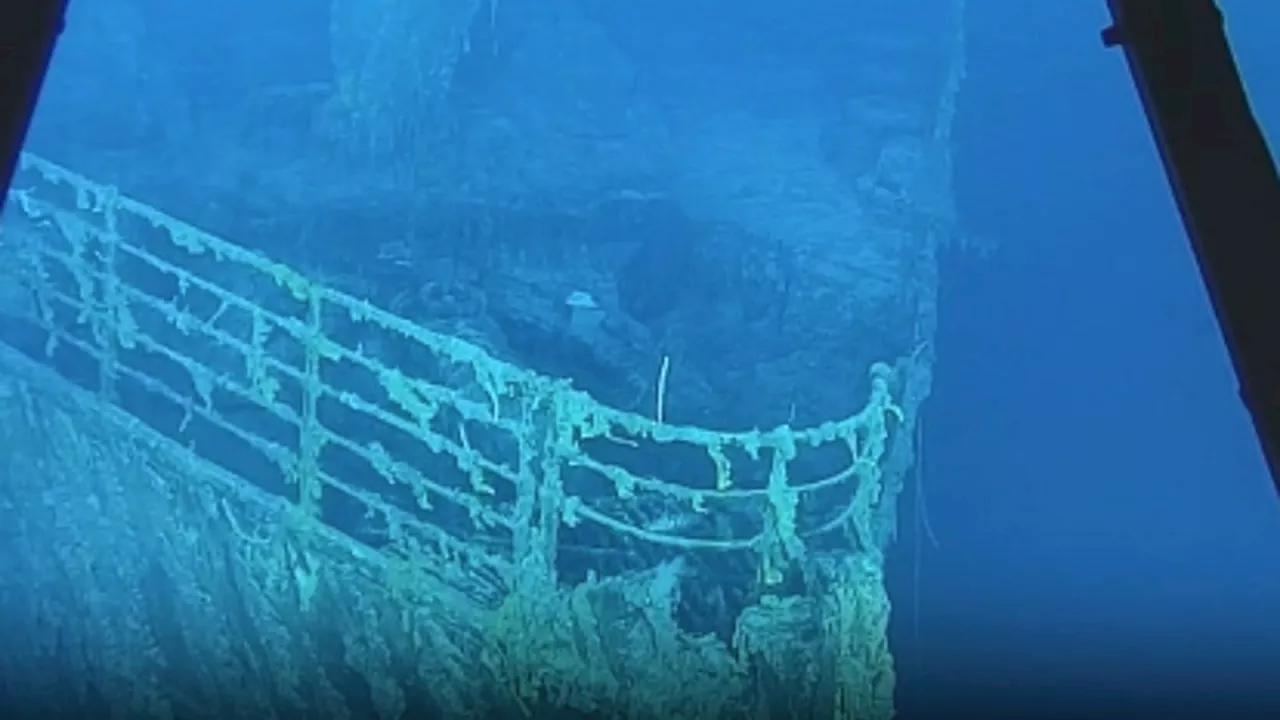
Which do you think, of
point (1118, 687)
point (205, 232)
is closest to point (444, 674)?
point (205, 232)

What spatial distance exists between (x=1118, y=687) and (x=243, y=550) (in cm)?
112

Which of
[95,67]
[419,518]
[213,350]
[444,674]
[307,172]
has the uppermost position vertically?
[95,67]

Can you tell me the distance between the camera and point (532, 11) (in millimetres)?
2195

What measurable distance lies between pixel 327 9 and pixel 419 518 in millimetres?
673

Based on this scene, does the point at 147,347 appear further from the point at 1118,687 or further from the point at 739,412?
the point at 1118,687

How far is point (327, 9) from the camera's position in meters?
2.18

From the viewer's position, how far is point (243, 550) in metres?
2.17

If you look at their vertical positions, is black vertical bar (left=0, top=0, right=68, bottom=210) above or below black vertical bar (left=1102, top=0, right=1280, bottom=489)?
above

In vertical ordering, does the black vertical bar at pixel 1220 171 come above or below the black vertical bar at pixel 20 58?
below

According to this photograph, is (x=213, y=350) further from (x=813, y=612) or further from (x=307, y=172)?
(x=813, y=612)

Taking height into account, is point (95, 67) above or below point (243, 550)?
above

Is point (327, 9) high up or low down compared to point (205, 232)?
up

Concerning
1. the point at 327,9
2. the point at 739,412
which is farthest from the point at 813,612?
the point at 327,9

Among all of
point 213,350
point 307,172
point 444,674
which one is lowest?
point 444,674
